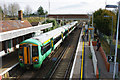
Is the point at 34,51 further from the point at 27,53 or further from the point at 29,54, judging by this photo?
the point at 27,53

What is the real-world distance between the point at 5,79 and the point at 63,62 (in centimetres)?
643

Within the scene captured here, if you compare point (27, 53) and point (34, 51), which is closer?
point (27, 53)

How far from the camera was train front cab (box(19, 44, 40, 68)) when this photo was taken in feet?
38.1

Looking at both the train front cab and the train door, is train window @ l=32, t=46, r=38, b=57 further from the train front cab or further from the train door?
the train door

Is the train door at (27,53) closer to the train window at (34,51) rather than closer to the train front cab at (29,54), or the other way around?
the train front cab at (29,54)

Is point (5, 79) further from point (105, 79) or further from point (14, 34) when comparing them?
point (105, 79)

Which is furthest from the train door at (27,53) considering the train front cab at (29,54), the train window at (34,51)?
the train window at (34,51)

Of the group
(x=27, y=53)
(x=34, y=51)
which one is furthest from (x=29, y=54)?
(x=34, y=51)

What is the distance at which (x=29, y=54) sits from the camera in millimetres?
11648

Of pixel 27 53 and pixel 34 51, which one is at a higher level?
pixel 34 51

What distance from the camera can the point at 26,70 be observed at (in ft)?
42.7

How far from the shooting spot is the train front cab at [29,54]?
11.6 meters

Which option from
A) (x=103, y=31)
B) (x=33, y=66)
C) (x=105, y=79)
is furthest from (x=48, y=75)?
(x=103, y=31)

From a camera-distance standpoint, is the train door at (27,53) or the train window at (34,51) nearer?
the train door at (27,53)
